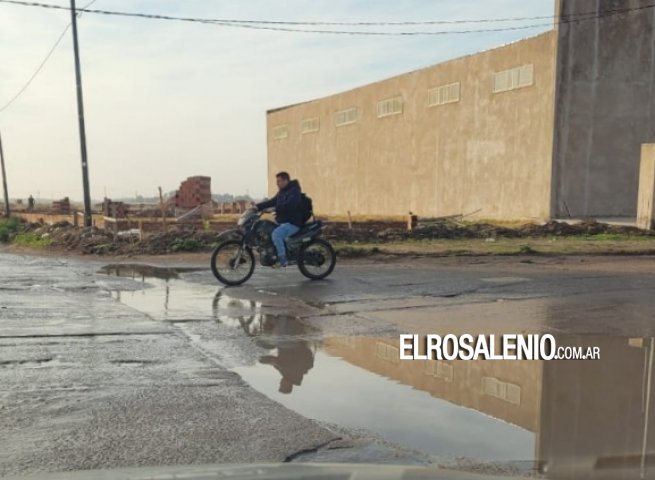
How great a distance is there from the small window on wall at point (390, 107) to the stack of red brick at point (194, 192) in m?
17.7

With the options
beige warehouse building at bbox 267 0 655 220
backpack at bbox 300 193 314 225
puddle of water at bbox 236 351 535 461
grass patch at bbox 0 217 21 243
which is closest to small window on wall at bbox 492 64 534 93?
beige warehouse building at bbox 267 0 655 220

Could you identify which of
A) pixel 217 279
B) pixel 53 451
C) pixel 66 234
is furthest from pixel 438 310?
pixel 66 234

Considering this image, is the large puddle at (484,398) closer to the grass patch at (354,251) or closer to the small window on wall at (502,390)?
the small window on wall at (502,390)

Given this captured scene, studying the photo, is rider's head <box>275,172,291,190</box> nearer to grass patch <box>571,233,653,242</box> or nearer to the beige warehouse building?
grass patch <box>571,233,653,242</box>

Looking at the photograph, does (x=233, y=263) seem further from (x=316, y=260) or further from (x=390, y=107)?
(x=390, y=107)

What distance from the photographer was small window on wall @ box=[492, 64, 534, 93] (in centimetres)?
2715

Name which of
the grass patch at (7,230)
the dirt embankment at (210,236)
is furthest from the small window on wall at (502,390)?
the grass patch at (7,230)

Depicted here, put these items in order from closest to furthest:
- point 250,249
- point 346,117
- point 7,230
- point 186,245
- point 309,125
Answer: point 250,249 < point 186,245 < point 7,230 < point 346,117 < point 309,125

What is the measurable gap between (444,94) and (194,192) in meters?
24.4

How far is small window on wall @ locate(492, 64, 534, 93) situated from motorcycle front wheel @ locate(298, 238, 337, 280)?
19159 millimetres

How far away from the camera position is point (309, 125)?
153 feet

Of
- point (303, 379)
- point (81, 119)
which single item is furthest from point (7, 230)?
point (303, 379)

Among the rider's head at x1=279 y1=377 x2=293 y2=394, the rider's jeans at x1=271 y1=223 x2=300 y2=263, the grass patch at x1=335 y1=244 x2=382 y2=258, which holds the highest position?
the rider's jeans at x1=271 y1=223 x2=300 y2=263

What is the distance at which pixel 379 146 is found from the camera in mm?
38375
